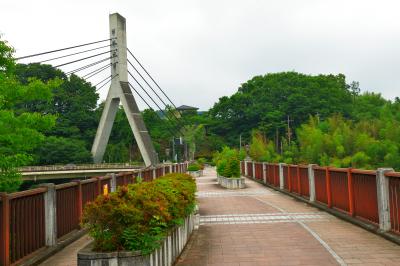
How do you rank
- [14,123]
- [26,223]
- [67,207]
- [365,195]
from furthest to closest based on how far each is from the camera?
[14,123], [365,195], [67,207], [26,223]

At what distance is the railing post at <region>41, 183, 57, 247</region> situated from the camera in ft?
29.2

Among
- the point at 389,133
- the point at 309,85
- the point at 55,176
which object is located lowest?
the point at 55,176

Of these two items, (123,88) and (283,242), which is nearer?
(283,242)

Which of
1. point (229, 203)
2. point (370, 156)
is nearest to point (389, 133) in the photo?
point (370, 156)

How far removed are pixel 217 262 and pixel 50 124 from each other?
26.6 feet

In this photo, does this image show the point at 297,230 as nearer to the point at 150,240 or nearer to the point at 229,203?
the point at 150,240

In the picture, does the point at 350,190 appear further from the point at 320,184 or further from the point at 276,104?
the point at 276,104

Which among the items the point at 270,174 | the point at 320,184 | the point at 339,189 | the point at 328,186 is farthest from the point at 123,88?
the point at 339,189

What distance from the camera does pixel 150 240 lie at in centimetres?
593

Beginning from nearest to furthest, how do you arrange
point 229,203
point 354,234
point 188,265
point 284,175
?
point 188,265 → point 354,234 → point 229,203 → point 284,175

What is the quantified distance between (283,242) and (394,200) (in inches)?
98.0

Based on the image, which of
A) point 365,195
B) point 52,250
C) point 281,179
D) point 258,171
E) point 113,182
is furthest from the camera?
point 258,171

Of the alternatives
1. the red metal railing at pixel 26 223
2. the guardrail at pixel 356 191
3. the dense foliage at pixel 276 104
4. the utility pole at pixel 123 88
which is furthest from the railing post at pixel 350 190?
the dense foliage at pixel 276 104

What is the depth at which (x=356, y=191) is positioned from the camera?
11609 mm
